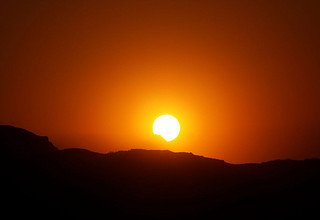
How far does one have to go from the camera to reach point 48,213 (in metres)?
34.5

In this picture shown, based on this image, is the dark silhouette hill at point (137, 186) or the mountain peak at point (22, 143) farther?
the mountain peak at point (22, 143)

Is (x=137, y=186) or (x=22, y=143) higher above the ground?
(x=22, y=143)

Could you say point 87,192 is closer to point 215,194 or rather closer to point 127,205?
point 127,205

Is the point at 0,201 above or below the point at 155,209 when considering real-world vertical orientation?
below

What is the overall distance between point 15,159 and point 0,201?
4.46 m

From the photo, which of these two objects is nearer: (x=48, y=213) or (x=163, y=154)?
(x=48, y=213)

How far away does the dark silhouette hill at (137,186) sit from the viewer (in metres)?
35.8

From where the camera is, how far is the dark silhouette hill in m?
35.8

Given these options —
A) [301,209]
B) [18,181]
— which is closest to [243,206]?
[301,209]

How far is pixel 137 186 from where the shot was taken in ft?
135

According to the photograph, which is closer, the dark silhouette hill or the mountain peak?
the dark silhouette hill

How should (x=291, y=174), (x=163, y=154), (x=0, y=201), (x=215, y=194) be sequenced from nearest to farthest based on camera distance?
(x=0, y=201)
(x=215, y=194)
(x=291, y=174)
(x=163, y=154)

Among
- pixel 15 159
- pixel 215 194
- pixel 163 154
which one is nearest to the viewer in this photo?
pixel 15 159

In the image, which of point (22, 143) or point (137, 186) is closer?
point (137, 186)
